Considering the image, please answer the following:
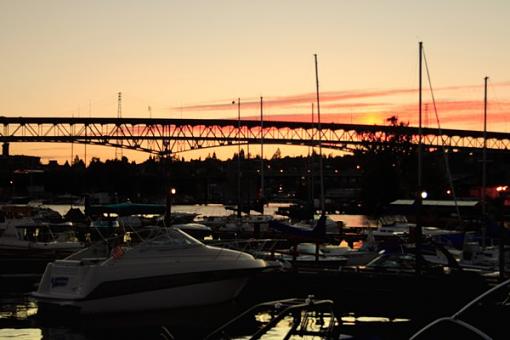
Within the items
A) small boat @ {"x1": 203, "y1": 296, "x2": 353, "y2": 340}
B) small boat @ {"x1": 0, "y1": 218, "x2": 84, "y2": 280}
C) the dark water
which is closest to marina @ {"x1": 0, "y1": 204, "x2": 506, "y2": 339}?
the dark water

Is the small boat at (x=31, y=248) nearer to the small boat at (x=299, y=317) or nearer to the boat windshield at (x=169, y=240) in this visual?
the boat windshield at (x=169, y=240)

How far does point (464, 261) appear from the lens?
102ft

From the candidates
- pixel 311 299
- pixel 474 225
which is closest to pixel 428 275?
pixel 311 299

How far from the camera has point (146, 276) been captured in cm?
2081

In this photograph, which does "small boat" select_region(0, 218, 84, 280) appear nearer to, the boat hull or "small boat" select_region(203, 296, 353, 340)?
the boat hull

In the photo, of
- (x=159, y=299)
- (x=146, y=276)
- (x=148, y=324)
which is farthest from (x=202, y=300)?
(x=148, y=324)

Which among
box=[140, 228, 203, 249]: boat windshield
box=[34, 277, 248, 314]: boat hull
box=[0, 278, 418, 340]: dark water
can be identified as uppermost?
box=[140, 228, 203, 249]: boat windshield

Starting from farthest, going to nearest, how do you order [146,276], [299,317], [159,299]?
[159,299]
[146,276]
[299,317]

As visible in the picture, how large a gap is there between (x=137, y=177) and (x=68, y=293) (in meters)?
135

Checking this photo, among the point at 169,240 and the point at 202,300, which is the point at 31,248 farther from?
the point at 202,300

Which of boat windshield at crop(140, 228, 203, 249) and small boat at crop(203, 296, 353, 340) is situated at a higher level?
boat windshield at crop(140, 228, 203, 249)

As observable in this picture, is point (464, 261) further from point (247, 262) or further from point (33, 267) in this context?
point (33, 267)

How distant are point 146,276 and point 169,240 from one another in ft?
3.97

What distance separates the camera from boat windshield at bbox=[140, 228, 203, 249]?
2120cm
